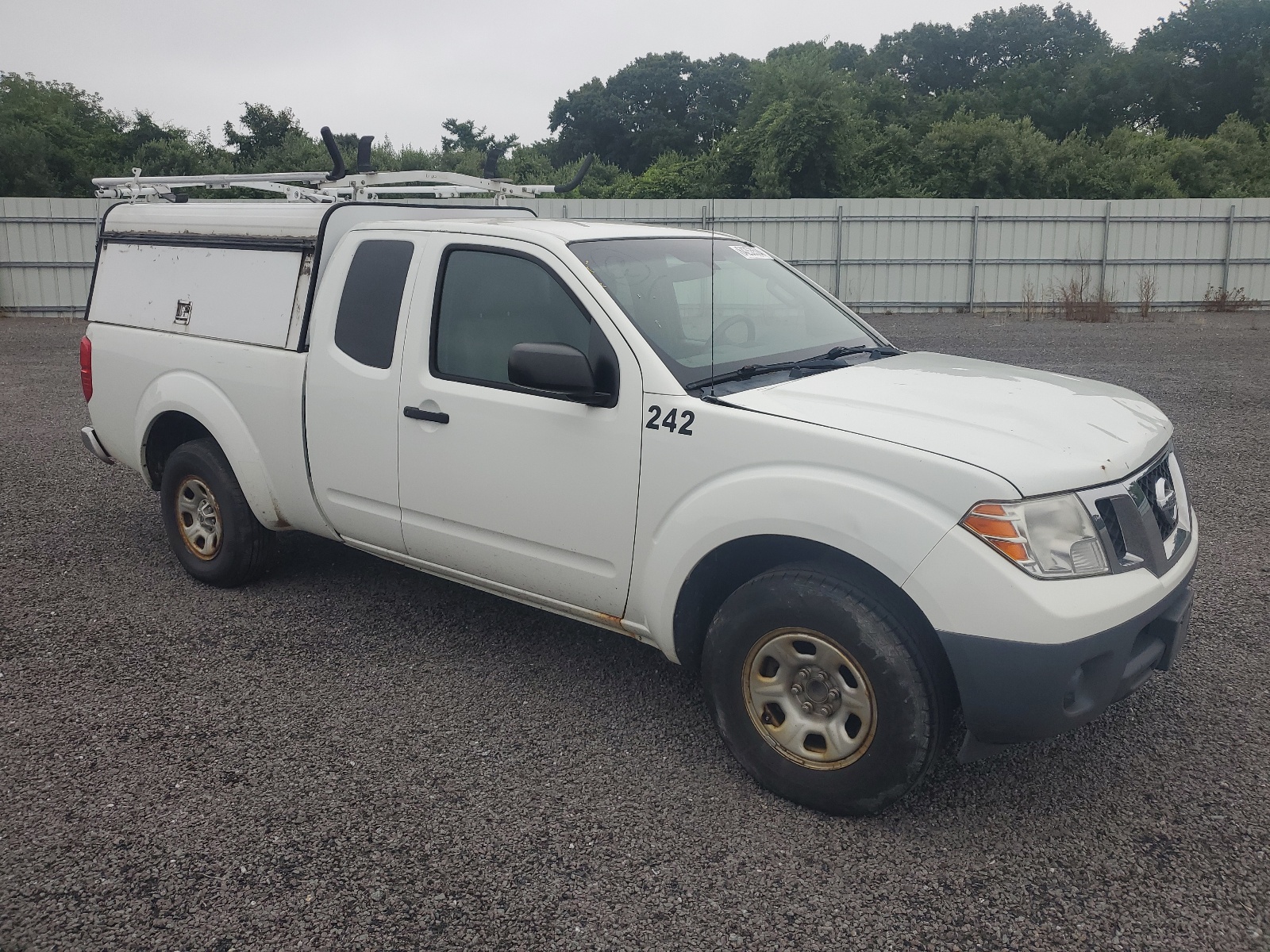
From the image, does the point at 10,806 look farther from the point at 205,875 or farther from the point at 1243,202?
the point at 1243,202

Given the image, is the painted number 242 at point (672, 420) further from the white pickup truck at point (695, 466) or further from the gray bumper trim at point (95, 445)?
the gray bumper trim at point (95, 445)

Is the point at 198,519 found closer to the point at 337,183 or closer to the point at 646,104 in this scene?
the point at 337,183

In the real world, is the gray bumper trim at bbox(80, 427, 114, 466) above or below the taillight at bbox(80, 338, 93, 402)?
below

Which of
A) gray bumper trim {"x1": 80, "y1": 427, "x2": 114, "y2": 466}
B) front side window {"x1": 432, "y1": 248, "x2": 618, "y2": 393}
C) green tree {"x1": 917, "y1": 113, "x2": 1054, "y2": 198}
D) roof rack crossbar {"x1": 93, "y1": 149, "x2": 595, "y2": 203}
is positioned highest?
green tree {"x1": 917, "y1": 113, "x2": 1054, "y2": 198}

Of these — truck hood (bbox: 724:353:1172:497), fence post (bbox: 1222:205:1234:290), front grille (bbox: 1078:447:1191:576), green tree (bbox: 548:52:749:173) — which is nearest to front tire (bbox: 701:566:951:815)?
truck hood (bbox: 724:353:1172:497)

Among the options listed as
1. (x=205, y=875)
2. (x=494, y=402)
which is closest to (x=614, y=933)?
(x=205, y=875)

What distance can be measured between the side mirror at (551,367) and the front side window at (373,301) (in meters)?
1.00

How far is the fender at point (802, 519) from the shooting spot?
9.43ft

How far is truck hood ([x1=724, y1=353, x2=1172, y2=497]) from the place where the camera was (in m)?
2.95

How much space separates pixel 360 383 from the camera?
432 cm

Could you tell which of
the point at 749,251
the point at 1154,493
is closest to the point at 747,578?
the point at 1154,493

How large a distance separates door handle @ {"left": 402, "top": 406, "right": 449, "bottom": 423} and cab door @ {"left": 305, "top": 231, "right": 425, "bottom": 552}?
8 cm

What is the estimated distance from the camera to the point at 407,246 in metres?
4.32

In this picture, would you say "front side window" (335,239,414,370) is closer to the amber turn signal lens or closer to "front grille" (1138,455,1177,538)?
the amber turn signal lens
